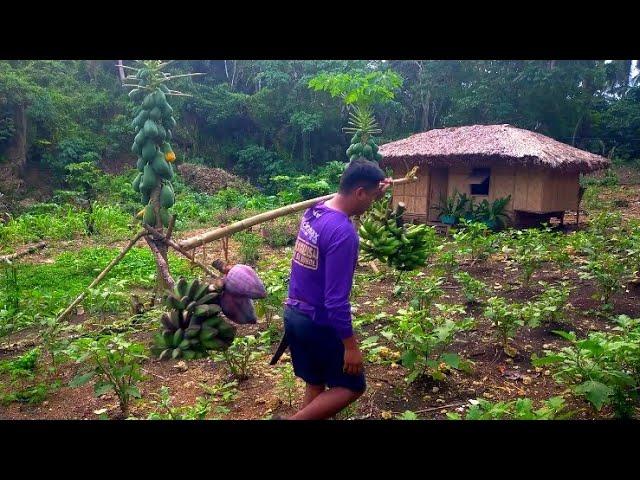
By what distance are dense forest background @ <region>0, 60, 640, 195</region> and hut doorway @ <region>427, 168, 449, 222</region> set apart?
8.36 meters

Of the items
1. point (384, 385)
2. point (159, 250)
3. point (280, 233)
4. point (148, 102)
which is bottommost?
point (280, 233)

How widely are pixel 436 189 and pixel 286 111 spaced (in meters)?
11.9

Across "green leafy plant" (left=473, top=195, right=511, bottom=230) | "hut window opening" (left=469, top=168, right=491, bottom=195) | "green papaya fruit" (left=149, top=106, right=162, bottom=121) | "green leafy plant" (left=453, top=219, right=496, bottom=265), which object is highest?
"green papaya fruit" (left=149, top=106, right=162, bottom=121)

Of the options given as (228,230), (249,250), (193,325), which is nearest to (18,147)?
(249,250)

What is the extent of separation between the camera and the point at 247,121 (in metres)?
25.8

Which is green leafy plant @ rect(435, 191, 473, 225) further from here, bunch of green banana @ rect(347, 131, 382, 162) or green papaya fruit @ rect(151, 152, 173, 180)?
green papaya fruit @ rect(151, 152, 173, 180)

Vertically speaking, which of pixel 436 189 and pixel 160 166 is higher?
pixel 160 166

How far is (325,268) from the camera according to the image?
2.86 meters

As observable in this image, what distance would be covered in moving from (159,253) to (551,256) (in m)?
4.86

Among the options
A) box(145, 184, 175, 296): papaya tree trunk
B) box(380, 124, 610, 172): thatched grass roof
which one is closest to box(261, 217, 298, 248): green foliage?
box(380, 124, 610, 172): thatched grass roof

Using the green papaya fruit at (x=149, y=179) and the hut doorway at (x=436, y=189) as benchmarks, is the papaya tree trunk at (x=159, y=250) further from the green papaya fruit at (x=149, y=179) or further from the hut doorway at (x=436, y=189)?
the hut doorway at (x=436, y=189)

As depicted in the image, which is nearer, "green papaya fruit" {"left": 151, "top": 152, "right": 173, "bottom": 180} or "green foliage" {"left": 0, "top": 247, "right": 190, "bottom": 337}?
"green papaya fruit" {"left": 151, "top": 152, "right": 173, "bottom": 180}

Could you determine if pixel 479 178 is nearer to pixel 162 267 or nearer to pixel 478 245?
pixel 478 245

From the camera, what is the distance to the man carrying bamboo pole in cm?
281
